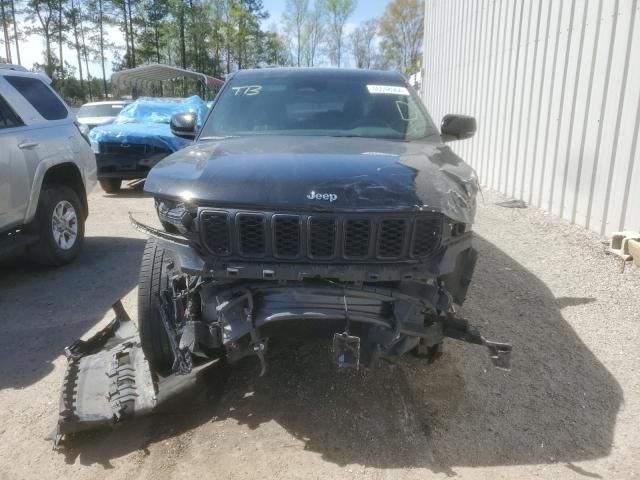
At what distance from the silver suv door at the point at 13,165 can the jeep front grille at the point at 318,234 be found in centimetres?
317

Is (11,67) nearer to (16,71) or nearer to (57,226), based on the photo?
(16,71)

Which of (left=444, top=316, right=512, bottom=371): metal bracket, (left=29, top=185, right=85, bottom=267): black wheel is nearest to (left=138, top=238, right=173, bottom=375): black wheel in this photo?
(left=444, top=316, right=512, bottom=371): metal bracket

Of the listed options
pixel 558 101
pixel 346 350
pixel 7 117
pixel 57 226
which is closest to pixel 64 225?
pixel 57 226

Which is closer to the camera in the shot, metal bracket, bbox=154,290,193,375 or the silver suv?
metal bracket, bbox=154,290,193,375

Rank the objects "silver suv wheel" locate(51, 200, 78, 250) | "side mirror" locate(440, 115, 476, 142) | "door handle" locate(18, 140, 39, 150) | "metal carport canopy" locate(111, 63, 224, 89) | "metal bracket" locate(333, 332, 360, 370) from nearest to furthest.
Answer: "metal bracket" locate(333, 332, 360, 370) → "side mirror" locate(440, 115, 476, 142) → "door handle" locate(18, 140, 39, 150) → "silver suv wheel" locate(51, 200, 78, 250) → "metal carport canopy" locate(111, 63, 224, 89)

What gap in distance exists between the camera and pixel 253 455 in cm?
262

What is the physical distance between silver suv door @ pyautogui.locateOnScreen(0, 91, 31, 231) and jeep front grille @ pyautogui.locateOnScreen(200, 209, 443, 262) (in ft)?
10.4

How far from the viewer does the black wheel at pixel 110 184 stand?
10336 millimetres

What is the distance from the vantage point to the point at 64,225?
5.65 meters

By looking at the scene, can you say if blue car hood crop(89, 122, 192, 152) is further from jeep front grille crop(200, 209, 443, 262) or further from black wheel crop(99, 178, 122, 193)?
jeep front grille crop(200, 209, 443, 262)

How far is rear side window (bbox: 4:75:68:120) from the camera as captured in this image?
531cm

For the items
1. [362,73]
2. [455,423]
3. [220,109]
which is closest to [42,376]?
[220,109]

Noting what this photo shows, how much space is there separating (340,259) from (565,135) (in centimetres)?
559

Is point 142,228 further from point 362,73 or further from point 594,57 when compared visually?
point 594,57
